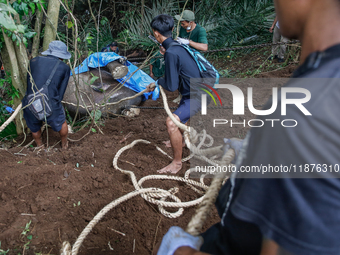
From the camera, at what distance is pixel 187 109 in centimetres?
301

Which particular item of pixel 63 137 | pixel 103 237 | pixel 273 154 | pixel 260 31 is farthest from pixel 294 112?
pixel 260 31

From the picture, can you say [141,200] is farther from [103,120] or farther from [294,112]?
[103,120]

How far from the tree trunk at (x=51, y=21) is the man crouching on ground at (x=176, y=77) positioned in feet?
5.19

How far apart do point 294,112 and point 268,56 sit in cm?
668

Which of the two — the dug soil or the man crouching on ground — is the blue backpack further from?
the dug soil

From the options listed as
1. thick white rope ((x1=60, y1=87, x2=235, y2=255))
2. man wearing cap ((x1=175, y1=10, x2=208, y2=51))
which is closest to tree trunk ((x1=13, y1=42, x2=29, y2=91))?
thick white rope ((x1=60, y1=87, x2=235, y2=255))

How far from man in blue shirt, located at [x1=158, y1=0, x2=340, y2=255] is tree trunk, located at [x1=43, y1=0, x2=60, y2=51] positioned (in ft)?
12.0

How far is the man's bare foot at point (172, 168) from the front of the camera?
9.82ft

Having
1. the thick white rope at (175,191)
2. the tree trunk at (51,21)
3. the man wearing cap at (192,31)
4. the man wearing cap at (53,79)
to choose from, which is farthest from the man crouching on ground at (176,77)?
the man wearing cap at (192,31)

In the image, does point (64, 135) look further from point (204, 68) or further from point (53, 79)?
point (204, 68)

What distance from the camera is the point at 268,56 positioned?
6.62m

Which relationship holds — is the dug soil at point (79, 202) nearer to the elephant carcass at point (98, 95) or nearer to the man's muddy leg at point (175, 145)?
the man's muddy leg at point (175, 145)

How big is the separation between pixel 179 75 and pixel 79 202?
66.7 inches

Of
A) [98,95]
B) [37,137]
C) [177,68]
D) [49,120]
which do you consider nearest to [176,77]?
[177,68]
